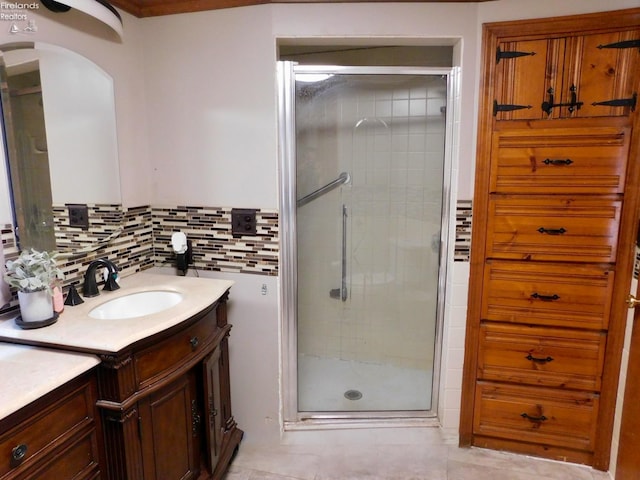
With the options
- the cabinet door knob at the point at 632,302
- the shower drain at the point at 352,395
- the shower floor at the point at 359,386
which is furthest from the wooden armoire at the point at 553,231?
the shower drain at the point at 352,395

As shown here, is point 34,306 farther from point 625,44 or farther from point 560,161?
point 625,44

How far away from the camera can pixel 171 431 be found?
142 cm

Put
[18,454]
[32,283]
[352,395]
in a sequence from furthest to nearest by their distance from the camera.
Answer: [352,395] < [32,283] < [18,454]

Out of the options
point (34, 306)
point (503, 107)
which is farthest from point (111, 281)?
point (503, 107)

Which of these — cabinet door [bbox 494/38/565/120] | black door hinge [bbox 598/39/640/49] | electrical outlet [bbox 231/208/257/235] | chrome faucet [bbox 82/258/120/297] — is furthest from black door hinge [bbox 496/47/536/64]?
chrome faucet [bbox 82/258/120/297]

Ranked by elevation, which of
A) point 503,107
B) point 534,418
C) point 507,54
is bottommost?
point 534,418

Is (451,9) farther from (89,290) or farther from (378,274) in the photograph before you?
(89,290)

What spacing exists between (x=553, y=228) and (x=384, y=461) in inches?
52.5

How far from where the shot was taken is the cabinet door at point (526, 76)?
5.49 ft

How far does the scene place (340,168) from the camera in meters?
2.24

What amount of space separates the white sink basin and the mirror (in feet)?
0.90

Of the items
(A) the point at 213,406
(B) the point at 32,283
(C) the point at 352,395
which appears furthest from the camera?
(C) the point at 352,395

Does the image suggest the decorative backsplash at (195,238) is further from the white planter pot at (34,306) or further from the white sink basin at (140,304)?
the white planter pot at (34,306)

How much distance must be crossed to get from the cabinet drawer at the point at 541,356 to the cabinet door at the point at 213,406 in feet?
4.03
